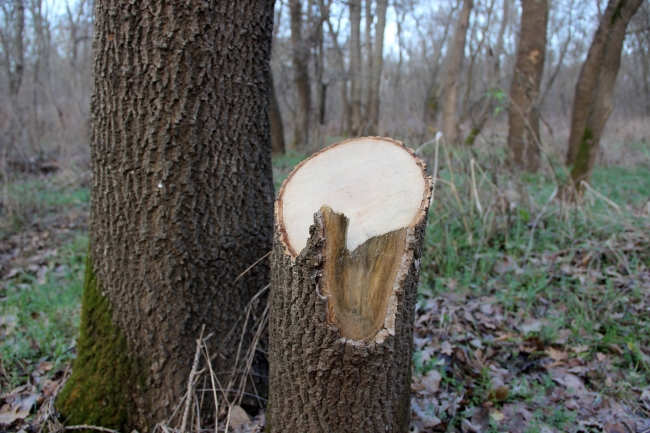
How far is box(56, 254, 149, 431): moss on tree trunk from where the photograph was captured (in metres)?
1.93

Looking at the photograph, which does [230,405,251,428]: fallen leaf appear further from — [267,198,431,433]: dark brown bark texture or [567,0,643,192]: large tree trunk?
[567,0,643,192]: large tree trunk

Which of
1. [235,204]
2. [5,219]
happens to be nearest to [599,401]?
[235,204]

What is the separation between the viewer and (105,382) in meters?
1.94

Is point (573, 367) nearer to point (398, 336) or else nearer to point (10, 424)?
point (398, 336)

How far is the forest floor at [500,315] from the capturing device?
212 cm

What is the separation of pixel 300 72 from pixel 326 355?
11551 mm

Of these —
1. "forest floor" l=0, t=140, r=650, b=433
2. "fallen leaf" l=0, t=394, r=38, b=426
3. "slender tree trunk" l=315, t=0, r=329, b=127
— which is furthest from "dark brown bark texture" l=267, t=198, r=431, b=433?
"slender tree trunk" l=315, t=0, r=329, b=127

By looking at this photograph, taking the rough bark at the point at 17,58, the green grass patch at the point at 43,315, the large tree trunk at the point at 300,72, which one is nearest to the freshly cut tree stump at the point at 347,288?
the green grass patch at the point at 43,315

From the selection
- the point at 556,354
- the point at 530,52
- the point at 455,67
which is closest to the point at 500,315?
the point at 556,354

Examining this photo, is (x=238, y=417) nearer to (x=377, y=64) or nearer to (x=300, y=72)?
(x=300, y=72)

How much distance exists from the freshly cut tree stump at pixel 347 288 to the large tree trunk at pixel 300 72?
32.8ft

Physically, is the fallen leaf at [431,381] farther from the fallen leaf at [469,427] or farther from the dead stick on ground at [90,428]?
the dead stick on ground at [90,428]

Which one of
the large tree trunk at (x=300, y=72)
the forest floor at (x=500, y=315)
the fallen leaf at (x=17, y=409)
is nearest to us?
the fallen leaf at (x=17, y=409)

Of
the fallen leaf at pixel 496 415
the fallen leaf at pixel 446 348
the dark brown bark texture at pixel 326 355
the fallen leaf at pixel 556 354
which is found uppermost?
the dark brown bark texture at pixel 326 355
